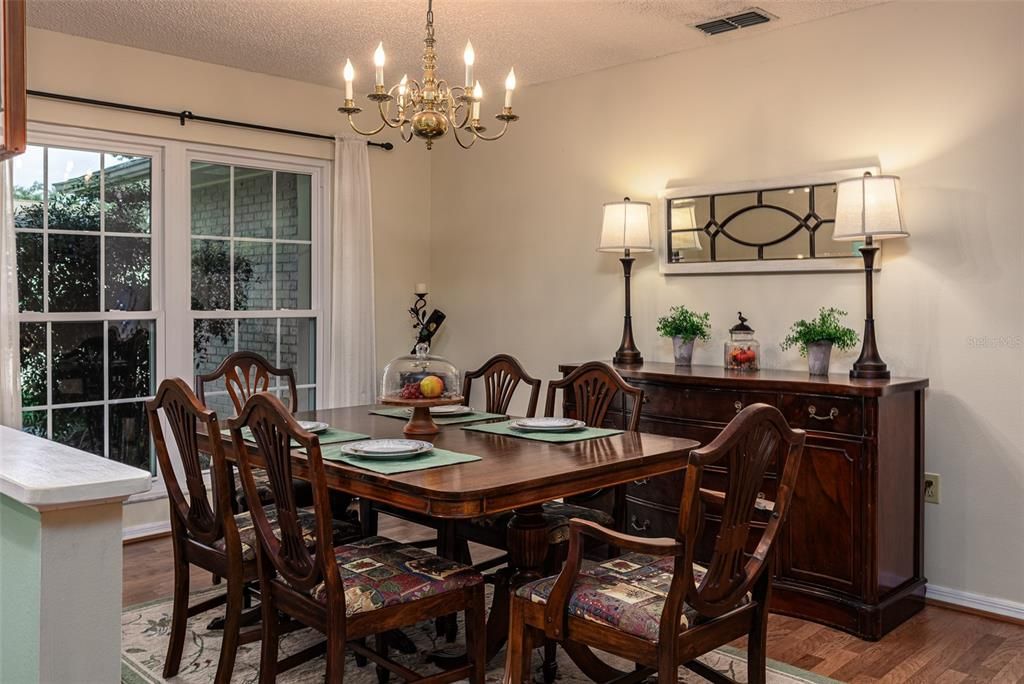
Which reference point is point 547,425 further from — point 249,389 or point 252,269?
point 252,269

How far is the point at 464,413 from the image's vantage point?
3.54 metres

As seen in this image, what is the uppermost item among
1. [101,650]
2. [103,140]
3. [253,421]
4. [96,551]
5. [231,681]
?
[103,140]


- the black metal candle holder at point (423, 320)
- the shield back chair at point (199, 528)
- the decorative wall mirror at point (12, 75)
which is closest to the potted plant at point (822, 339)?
the shield back chair at point (199, 528)

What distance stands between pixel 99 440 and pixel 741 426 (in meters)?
3.56

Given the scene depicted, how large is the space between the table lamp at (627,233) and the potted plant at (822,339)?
90 cm

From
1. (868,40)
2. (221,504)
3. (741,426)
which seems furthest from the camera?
(868,40)

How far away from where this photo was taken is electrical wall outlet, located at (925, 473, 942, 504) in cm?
357

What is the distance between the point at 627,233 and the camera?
171 inches

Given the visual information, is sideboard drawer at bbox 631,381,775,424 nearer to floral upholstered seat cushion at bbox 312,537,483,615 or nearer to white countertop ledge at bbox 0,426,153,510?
floral upholstered seat cushion at bbox 312,537,483,615

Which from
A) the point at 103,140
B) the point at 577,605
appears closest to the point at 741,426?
the point at 577,605

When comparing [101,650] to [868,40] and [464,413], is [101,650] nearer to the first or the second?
[464,413]

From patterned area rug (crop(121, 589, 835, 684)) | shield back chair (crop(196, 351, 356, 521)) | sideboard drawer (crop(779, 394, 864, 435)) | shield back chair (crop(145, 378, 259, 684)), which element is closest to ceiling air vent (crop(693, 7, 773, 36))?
sideboard drawer (crop(779, 394, 864, 435))

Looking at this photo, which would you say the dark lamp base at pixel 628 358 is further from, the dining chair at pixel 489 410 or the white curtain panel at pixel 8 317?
the white curtain panel at pixel 8 317

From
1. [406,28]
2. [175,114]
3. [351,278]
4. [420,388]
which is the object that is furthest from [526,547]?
[175,114]
